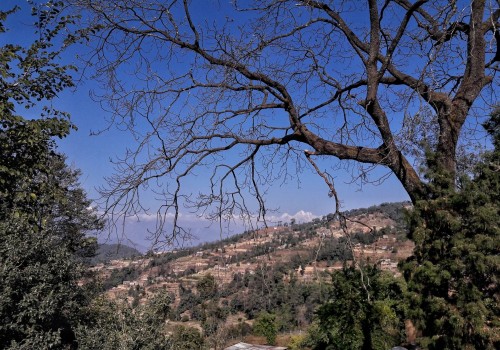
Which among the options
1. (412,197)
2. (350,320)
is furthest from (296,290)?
(412,197)

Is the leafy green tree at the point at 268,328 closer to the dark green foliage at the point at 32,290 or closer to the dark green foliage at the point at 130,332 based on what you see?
the dark green foliage at the point at 32,290

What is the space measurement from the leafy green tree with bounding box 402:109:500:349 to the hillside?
0.78 meters

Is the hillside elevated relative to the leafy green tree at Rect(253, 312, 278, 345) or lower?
elevated

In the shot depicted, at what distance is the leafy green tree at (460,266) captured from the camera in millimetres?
7055

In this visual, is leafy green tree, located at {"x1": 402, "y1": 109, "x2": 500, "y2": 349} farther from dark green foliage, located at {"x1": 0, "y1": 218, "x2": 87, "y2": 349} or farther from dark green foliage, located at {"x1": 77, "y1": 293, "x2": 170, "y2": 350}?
dark green foliage, located at {"x1": 0, "y1": 218, "x2": 87, "y2": 349}

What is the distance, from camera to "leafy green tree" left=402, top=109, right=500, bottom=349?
7055mm

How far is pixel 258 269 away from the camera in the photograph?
342cm

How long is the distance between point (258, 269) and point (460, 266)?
220 inches

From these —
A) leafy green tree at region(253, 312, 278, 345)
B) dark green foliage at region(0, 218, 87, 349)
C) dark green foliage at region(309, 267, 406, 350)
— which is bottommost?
leafy green tree at region(253, 312, 278, 345)

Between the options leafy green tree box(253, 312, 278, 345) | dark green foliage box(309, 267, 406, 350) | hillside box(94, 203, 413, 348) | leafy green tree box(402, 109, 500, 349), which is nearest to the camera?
hillside box(94, 203, 413, 348)

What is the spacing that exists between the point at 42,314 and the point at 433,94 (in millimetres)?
7256

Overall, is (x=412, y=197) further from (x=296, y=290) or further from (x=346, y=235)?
(x=296, y=290)

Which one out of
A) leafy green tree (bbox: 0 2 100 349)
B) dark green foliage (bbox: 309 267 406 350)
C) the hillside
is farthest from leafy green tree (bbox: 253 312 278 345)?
leafy green tree (bbox: 0 2 100 349)

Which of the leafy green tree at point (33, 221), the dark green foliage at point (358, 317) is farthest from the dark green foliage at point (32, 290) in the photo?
the dark green foliage at point (358, 317)
